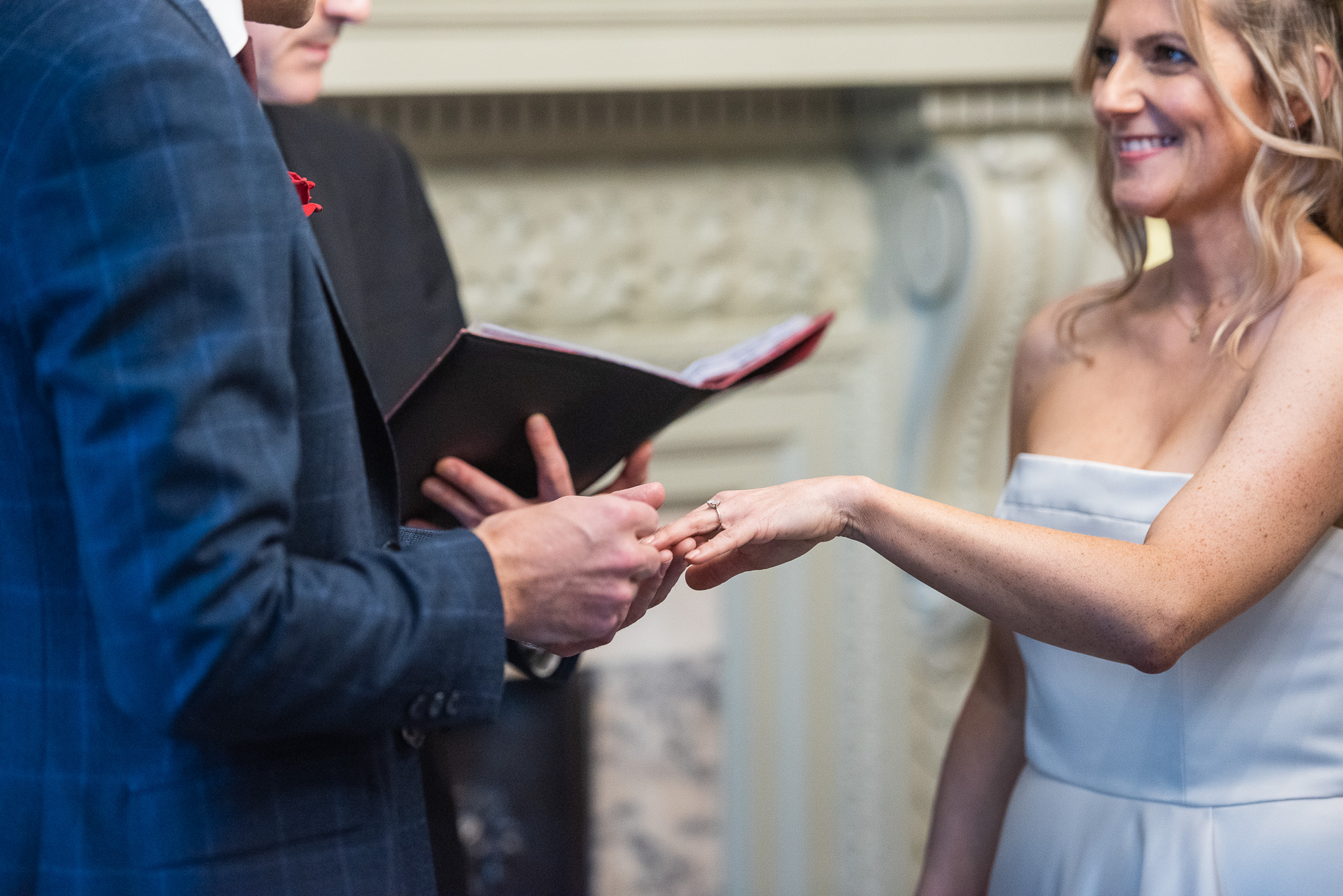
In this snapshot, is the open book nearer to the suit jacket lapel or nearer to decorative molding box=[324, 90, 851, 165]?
the suit jacket lapel

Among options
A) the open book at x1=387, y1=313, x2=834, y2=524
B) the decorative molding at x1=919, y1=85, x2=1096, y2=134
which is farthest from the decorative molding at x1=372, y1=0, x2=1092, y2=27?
the open book at x1=387, y1=313, x2=834, y2=524

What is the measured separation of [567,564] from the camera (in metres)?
0.76

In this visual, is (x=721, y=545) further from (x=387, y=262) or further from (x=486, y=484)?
(x=387, y=262)

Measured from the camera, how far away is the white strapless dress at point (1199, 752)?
3.56 ft

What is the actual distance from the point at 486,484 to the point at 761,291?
4.04 feet

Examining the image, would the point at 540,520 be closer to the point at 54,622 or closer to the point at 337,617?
the point at 337,617

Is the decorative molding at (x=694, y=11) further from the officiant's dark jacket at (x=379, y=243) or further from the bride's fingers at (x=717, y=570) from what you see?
the bride's fingers at (x=717, y=570)

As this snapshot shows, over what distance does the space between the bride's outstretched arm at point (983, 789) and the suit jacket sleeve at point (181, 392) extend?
2.71ft

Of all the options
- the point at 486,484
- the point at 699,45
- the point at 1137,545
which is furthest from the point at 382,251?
the point at 1137,545

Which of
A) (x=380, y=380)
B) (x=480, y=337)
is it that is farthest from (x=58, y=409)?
(x=380, y=380)

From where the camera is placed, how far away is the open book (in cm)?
102

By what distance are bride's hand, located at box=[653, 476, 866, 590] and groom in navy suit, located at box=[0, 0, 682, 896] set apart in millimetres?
201

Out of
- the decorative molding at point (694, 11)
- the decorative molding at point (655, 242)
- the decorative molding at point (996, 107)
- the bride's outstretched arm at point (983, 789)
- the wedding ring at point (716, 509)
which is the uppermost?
the decorative molding at point (694, 11)

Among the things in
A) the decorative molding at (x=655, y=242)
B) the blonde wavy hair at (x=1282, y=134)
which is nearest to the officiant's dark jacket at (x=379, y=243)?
the decorative molding at (x=655, y=242)
